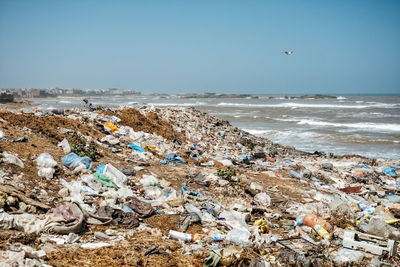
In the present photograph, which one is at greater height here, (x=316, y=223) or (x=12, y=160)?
(x=12, y=160)

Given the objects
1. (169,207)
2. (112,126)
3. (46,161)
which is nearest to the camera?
(169,207)

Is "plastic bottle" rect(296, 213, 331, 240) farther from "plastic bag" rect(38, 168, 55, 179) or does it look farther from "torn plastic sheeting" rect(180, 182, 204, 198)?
"plastic bag" rect(38, 168, 55, 179)

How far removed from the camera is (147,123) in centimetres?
1134

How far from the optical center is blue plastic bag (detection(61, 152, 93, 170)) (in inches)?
229

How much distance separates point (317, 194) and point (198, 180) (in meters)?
2.70

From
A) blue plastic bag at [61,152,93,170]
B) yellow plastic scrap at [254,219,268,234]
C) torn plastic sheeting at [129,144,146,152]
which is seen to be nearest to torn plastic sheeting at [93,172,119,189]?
blue plastic bag at [61,152,93,170]

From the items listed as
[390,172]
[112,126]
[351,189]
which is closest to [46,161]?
[112,126]

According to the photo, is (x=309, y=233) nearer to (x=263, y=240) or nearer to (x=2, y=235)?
(x=263, y=240)

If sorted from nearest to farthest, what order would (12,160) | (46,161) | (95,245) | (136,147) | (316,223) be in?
(95,245), (316,223), (12,160), (46,161), (136,147)

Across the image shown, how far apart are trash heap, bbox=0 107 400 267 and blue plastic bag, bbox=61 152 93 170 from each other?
20 mm

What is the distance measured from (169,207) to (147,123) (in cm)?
686

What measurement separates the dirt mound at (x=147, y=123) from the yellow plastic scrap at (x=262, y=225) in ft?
22.4

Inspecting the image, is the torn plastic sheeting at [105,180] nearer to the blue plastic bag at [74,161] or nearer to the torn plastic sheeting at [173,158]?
the blue plastic bag at [74,161]

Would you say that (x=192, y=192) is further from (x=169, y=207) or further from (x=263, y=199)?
(x=263, y=199)
